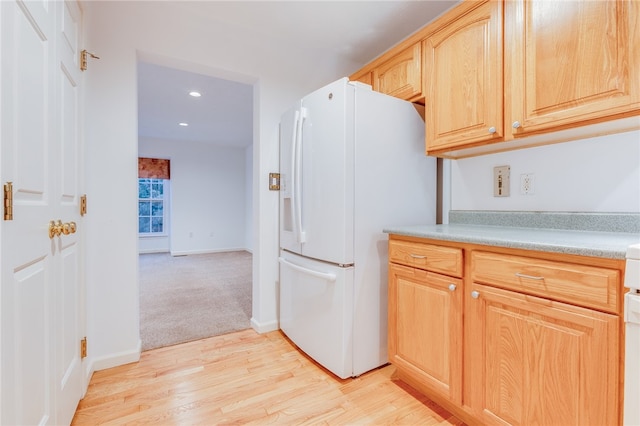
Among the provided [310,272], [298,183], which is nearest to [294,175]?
[298,183]

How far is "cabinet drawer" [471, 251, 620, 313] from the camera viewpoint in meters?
0.90

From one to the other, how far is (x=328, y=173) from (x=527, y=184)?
1.12m

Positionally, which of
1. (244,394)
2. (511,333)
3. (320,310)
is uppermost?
(511,333)

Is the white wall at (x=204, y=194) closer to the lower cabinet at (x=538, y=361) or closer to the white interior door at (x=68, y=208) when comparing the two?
the white interior door at (x=68, y=208)

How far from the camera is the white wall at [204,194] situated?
19.7 feet

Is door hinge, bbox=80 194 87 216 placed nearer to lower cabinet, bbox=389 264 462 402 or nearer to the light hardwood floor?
the light hardwood floor

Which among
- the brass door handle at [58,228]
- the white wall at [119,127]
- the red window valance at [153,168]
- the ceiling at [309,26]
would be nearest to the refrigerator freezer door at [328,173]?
the ceiling at [309,26]

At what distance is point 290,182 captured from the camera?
6.88ft

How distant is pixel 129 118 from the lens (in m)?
1.86

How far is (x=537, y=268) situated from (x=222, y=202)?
6.25 m

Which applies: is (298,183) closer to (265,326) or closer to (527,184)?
(265,326)

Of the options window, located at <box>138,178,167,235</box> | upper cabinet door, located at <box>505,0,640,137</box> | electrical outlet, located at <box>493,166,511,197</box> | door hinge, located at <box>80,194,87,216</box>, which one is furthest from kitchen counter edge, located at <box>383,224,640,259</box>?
window, located at <box>138,178,167,235</box>

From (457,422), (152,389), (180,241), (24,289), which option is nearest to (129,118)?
(24,289)

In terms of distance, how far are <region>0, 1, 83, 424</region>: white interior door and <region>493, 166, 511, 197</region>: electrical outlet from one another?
2151 mm
